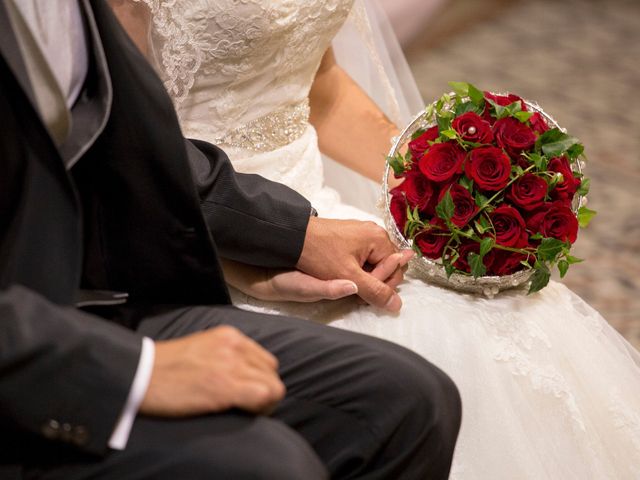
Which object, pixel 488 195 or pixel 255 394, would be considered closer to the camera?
pixel 255 394

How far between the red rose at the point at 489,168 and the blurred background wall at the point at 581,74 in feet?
3.99

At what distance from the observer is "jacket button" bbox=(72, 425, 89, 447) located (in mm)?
969

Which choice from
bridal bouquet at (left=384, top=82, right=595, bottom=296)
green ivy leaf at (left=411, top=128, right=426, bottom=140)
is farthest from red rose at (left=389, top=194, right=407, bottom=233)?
green ivy leaf at (left=411, top=128, right=426, bottom=140)

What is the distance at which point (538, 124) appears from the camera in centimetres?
145

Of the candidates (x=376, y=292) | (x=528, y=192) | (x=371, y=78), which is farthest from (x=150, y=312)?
(x=371, y=78)

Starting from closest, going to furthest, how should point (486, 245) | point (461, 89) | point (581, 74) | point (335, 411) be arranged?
point (335, 411)
point (486, 245)
point (461, 89)
point (581, 74)

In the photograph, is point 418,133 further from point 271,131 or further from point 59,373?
point 59,373

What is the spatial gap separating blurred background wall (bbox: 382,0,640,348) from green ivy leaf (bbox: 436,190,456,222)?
4.00 ft

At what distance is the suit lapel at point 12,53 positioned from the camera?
102cm

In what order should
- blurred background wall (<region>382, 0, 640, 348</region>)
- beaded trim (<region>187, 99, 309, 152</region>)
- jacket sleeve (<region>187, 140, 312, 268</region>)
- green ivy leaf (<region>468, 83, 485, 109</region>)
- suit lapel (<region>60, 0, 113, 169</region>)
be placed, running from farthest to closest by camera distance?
blurred background wall (<region>382, 0, 640, 348</region>), beaded trim (<region>187, 99, 309, 152</region>), green ivy leaf (<region>468, 83, 485, 109</region>), jacket sleeve (<region>187, 140, 312, 268</region>), suit lapel (<region>60, 0, 113, 169</region>)

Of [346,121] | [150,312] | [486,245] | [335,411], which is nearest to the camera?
[335,411]

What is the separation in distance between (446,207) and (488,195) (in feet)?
0.22

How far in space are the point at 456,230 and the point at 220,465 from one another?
0.57 m

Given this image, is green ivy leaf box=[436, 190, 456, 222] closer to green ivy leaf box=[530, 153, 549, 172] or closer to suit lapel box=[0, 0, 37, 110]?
green ivy leaf box=[530, 153, 549, 172]
